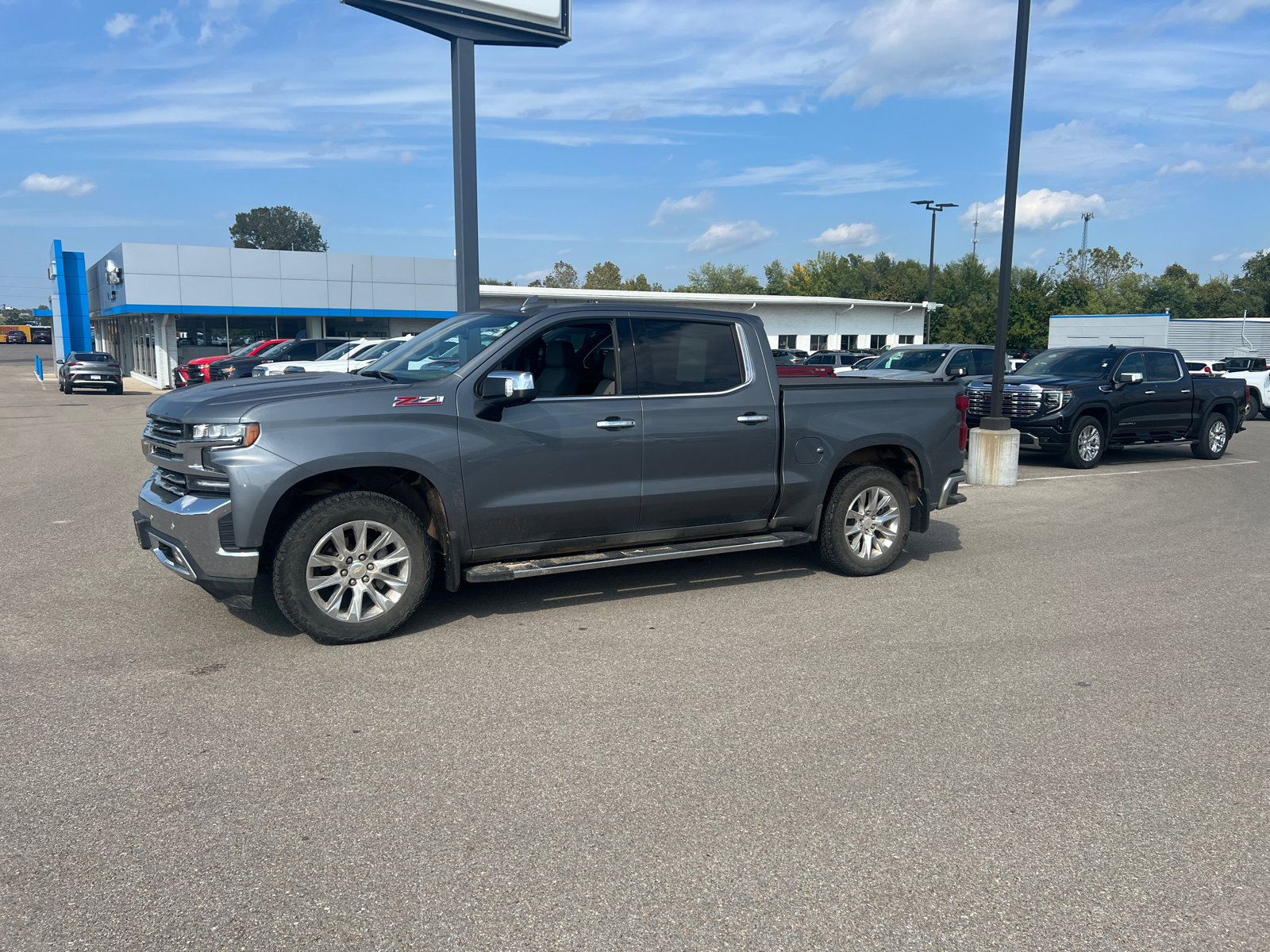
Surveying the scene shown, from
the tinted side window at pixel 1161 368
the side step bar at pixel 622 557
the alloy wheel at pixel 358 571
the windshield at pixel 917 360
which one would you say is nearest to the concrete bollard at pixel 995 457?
the tinted side window at pixel 1161 368

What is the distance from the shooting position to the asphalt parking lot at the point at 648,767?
3.04 m

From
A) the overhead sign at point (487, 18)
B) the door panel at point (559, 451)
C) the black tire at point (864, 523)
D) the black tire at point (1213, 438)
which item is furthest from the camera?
the overhead sign at point (487, 18)

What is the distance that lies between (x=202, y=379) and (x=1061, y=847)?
1035 inches

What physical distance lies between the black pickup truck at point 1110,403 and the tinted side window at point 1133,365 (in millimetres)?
16

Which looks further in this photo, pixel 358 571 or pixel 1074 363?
pixel 1074 363

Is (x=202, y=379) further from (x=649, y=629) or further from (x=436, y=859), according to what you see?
(x=436, y=859)

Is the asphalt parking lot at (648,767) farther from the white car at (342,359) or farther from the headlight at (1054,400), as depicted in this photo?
the white car at (342,359)

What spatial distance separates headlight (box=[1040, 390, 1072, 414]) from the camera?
14.0 m

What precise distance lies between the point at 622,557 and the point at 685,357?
1454 mm

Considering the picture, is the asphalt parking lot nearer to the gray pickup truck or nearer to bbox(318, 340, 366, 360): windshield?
the gray pickup truck

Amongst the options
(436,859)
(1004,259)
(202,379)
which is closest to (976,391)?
(1004,259)

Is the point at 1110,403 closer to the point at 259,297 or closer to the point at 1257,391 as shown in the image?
the point at 1257,391

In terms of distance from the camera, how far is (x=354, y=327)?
40156 mm

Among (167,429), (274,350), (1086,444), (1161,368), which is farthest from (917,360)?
(274,350)
